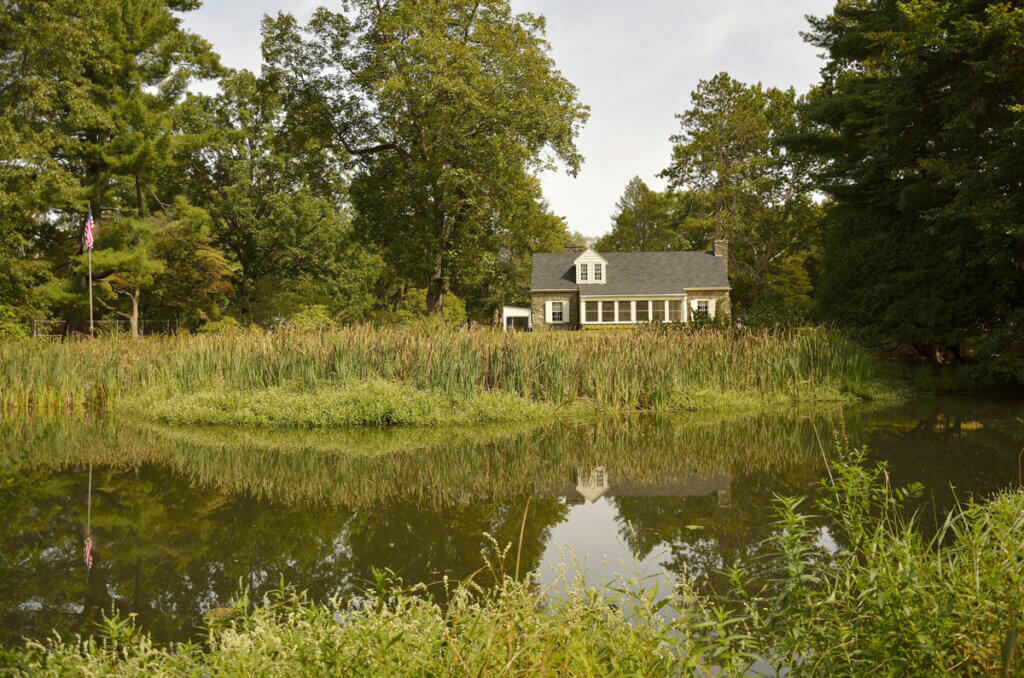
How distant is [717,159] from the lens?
35312 mm

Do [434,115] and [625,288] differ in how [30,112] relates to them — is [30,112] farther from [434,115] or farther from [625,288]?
[625,288]

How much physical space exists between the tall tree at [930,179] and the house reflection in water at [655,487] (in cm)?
811

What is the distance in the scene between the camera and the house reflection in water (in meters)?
5.84

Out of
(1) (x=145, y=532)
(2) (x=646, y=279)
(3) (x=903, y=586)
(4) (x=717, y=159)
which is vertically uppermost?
(4) (x=717, y=159)

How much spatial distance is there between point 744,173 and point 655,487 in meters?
32.3

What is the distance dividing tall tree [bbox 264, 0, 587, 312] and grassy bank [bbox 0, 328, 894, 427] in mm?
11229

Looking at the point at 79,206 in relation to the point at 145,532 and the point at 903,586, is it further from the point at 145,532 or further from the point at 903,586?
the point at 903,586

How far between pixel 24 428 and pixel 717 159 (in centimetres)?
3372

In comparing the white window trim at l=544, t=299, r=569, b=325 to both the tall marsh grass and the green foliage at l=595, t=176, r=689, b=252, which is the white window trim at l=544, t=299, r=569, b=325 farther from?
the tall marsh grass

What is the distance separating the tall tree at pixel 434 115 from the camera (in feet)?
67.7

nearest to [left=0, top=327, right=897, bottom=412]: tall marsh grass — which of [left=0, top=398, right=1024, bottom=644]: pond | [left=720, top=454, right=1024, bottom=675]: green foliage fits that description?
[left=0, top=398, right=1024, bottom=644]: pond

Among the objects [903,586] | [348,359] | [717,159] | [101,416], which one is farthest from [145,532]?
[717,159]

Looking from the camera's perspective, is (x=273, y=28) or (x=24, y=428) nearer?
(x=24, y=428)

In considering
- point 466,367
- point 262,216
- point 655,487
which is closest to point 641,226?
point 262,216
